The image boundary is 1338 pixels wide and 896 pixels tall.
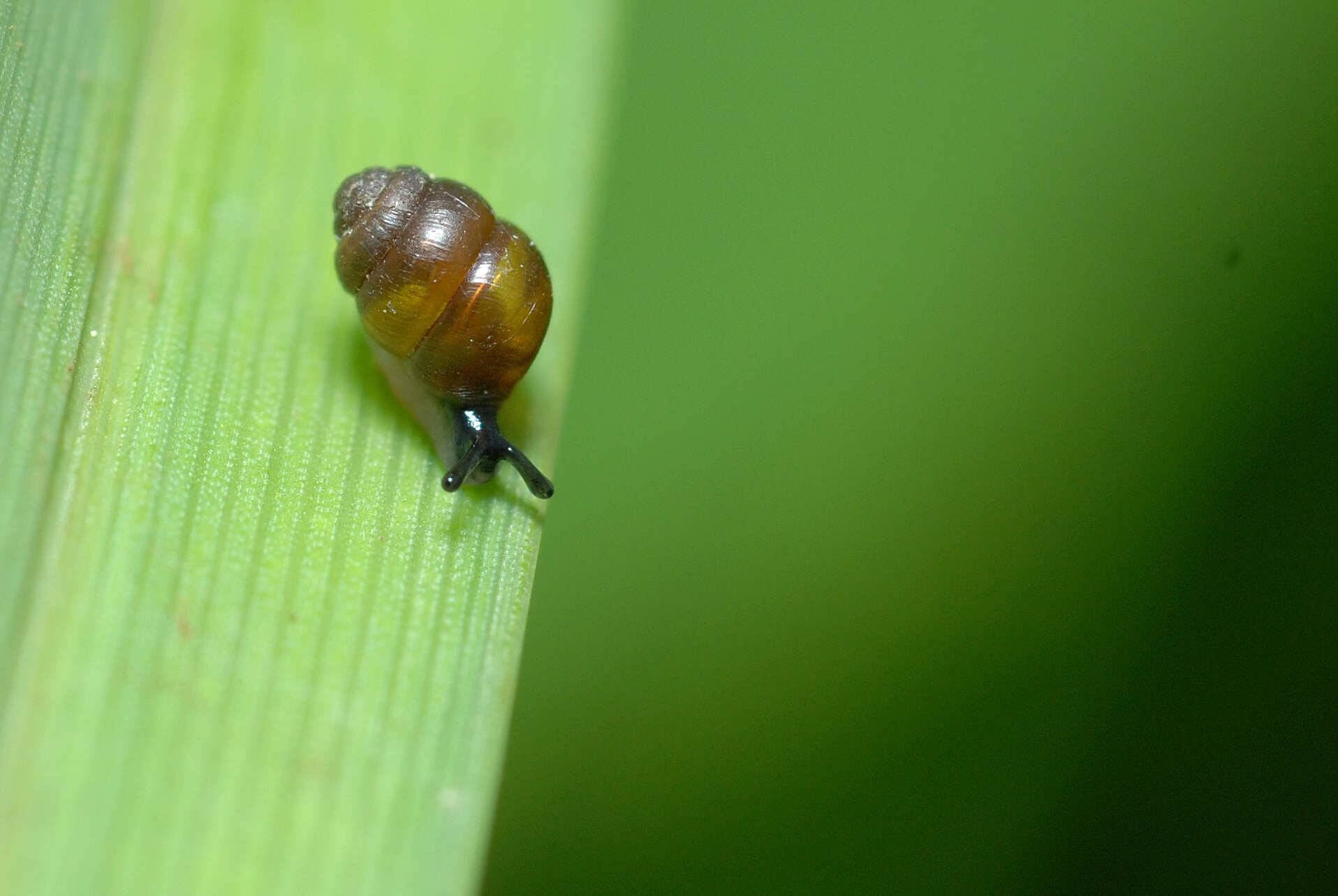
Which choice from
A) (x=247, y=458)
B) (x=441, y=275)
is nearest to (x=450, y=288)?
(x=441, y=275)

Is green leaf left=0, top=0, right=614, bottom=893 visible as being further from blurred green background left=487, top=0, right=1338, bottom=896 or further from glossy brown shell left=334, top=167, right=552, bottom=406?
blurred green background left=487, top=0, right=1338, bottom=896

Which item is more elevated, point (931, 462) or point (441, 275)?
point (441, 275)

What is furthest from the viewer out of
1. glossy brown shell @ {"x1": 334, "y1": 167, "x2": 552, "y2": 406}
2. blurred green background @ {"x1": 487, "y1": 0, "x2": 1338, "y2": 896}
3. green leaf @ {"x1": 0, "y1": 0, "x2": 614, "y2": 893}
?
blurred green background @ {"x1": 487, "y1": 0, "x2": 1338, "y2": 896}

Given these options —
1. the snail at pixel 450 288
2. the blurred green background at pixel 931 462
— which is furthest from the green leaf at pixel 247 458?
the blurred green background at pixel 931 462

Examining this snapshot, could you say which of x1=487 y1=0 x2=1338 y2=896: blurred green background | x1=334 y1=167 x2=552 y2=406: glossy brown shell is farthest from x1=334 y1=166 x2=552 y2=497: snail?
x1=487 y1=0 x2=1338 y2=896: blurred green background

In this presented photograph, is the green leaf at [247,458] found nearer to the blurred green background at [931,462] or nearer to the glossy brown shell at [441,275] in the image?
the glossy brown shell at [441,275]

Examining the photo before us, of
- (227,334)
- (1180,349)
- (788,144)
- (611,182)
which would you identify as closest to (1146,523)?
(1180,349)

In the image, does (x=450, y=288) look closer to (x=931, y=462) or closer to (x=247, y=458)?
(x=247, y=458)
